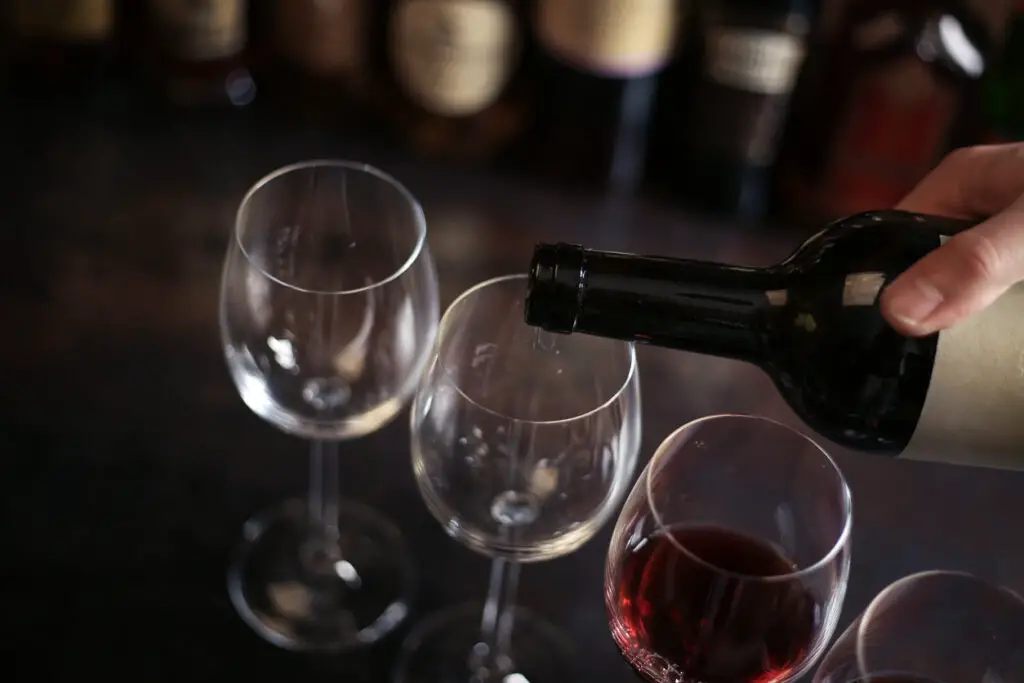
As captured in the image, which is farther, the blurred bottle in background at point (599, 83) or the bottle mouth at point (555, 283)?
the blurred bottle in background at point (599, 83)

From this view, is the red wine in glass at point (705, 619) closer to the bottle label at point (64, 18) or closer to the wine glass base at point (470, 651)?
the wine glass base at point (470, 651)

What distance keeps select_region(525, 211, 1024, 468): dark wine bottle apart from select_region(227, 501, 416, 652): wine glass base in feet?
0.98

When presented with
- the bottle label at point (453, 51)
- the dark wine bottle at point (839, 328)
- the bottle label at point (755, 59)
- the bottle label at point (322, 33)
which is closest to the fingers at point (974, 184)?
the dark wine bottle at point (839, 328)

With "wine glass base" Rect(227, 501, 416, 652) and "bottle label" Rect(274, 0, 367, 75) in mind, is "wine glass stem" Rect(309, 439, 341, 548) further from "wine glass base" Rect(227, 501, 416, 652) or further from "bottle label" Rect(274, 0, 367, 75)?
"bottle label" Rect(274, 0, 367, 75)

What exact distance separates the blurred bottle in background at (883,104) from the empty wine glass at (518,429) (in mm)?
443

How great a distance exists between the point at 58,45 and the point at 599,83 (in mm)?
491

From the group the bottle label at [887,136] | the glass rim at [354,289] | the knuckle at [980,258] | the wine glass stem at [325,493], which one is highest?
the knuckle at [980,258]

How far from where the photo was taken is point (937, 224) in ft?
1.73

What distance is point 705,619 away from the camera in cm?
50

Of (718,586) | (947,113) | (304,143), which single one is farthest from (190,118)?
(718,586)

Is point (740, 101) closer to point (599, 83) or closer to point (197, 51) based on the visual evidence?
point (599, 83)

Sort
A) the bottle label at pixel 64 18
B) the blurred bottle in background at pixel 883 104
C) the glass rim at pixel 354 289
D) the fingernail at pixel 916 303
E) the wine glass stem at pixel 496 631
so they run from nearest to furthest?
the fingernail at pixel 916 303 → the glass rim at pixel 354 289 → the wine glass stem at pixel 496 631 → the blurred bottle in background at pixel 883 104 → the bottle label at pixel 64 18

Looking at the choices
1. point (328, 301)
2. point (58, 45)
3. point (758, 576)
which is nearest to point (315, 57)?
point (58, 45)

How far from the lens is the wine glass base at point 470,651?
0.70m
